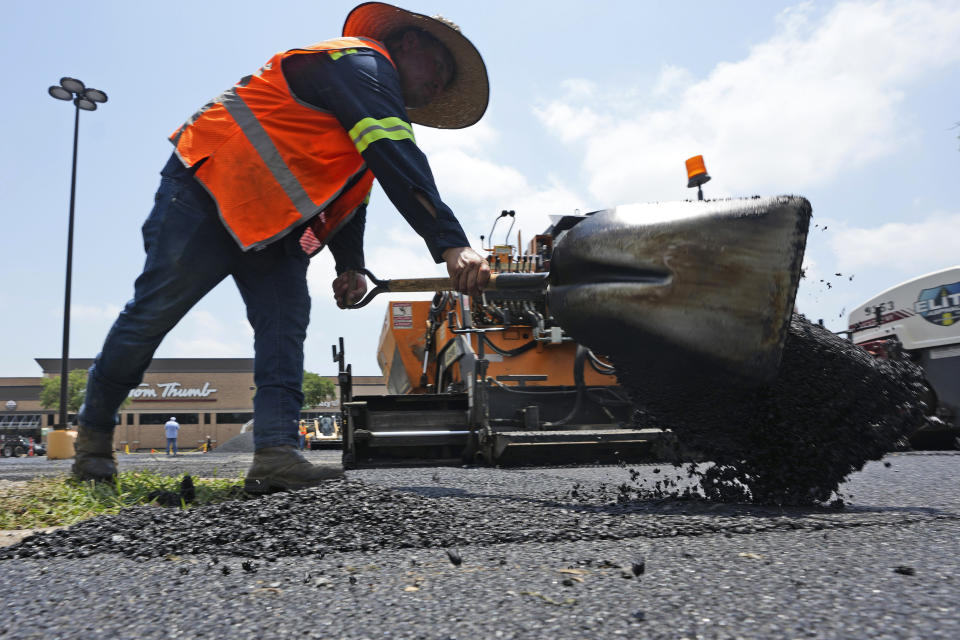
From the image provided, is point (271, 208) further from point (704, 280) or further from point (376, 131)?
point (704, 280)

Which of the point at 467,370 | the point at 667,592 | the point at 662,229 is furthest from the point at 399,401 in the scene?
the point at 667,592

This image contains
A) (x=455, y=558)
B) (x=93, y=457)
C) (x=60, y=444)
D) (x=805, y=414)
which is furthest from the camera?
(x=60, y=444)

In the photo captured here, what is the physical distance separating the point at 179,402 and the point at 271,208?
186 ft

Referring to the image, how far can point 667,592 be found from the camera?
1174mm

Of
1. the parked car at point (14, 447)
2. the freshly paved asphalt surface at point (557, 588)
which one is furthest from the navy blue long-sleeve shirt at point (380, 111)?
the parked car at point (14, 447)

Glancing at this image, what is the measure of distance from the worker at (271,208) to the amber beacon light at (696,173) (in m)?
1.98

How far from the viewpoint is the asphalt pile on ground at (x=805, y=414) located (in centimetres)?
225

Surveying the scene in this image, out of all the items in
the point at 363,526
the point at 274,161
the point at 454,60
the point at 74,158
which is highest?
the point at 74,158

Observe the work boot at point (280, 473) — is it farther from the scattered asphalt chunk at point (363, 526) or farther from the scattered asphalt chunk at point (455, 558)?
the scattered asphalt chunk at point (455, 558)

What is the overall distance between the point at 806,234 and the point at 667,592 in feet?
4.29

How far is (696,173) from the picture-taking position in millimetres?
4008

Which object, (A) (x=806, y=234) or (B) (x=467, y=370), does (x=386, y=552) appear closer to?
(A) (x=806, y=234)

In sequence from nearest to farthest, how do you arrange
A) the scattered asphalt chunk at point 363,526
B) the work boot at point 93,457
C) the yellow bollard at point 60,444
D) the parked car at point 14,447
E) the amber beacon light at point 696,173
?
1. the scattered asphalt chunk at point 363,526
2. the work boot at point 93,457
3. the amber beacon light at point 696,173
4. the yellow bollard at point 60,444
5. the parked car at point 14,447

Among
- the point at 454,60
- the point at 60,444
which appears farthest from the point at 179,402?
the point at 454,60
